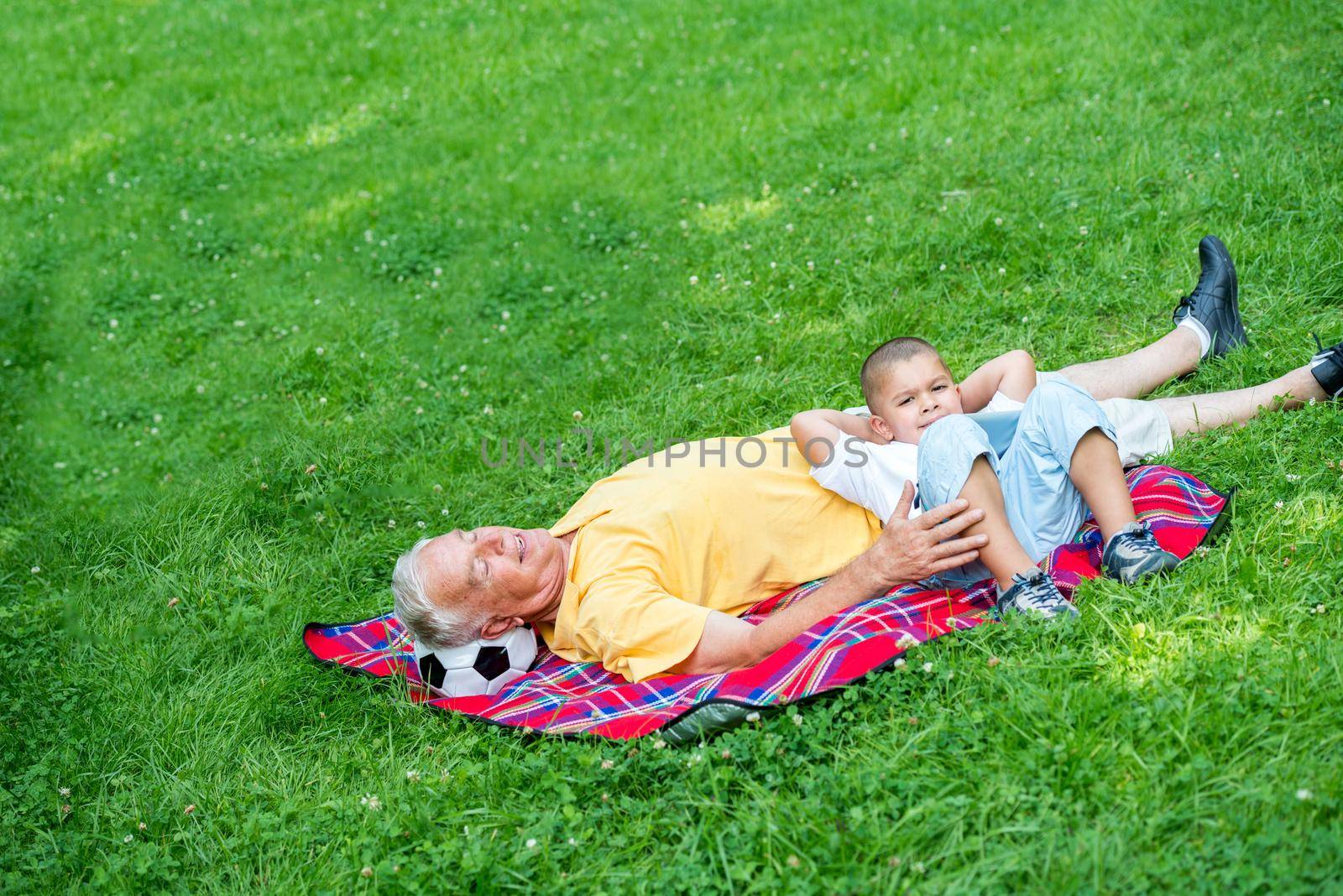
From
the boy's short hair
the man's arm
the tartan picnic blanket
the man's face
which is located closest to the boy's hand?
the man's arm

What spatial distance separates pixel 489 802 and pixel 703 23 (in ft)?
27.8

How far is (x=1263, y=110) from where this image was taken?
267 inches

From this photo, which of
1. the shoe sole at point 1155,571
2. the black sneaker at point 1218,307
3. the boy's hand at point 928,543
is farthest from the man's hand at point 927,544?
the black sneaker at point 1218,307

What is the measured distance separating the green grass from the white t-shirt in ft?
2.80

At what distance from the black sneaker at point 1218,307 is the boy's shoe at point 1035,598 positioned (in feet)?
6.80

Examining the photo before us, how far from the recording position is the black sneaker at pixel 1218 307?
497 cm

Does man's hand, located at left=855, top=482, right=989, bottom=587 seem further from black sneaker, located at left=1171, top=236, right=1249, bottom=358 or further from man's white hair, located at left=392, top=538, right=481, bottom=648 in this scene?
black sneaker, located at left=1171, top=236, right=1249, bottom=358

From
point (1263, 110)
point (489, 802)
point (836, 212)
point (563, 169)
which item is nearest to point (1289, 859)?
point (489, 802)

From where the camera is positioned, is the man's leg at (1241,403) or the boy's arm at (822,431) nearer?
the boy's arm at (822,431)

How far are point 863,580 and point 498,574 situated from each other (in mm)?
1366

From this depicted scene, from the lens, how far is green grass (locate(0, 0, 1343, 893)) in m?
3.02

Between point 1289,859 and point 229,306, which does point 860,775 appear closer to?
point 1289,859

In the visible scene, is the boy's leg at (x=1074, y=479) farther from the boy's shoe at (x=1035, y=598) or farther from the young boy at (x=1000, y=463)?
the boy's shoe at (x=1035, y=598)

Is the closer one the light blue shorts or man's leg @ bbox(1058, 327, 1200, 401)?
the light blue shorts
